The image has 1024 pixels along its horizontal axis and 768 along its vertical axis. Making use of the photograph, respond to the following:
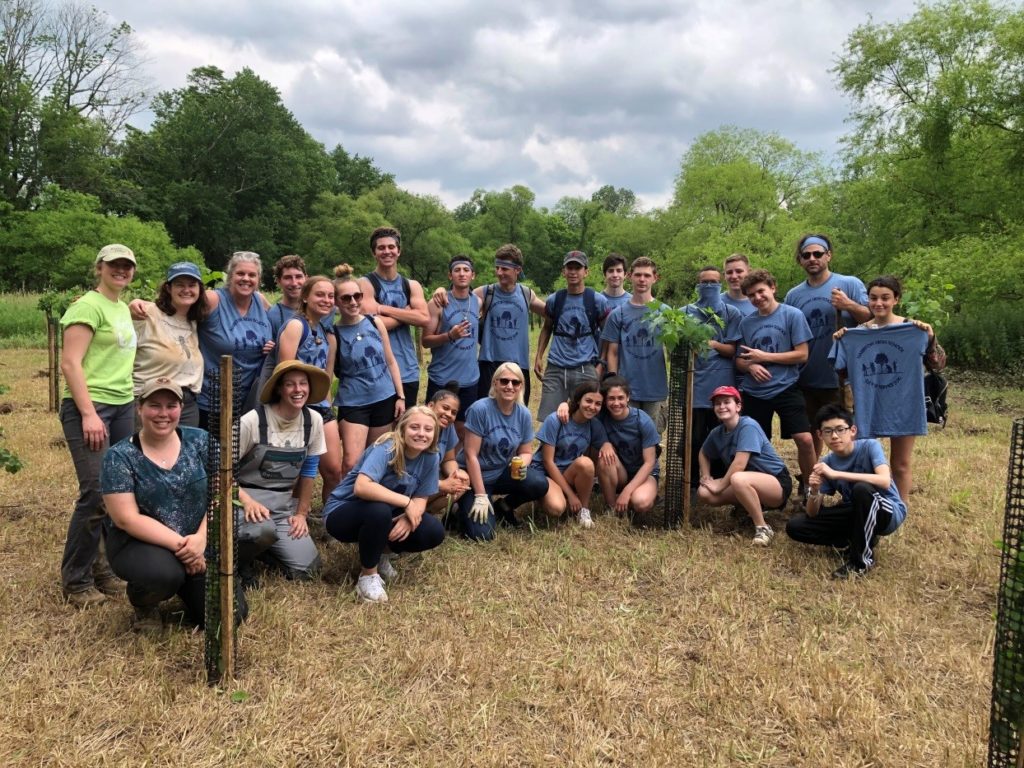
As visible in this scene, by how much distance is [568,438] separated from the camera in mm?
6121

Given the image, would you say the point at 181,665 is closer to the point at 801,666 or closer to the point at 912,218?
the point at 801,666

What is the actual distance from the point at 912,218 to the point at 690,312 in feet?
60.3

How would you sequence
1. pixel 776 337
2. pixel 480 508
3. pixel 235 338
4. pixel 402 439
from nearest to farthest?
pixel 402 439
pixel 235 338
pixel 480 508
pixel 776 337

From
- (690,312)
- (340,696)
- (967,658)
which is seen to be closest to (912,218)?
(690,312)

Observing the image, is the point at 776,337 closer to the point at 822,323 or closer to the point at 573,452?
the point at 822,323

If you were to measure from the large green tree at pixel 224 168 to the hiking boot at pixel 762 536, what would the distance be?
149 ft

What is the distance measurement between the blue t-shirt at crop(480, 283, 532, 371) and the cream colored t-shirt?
274 centimetres

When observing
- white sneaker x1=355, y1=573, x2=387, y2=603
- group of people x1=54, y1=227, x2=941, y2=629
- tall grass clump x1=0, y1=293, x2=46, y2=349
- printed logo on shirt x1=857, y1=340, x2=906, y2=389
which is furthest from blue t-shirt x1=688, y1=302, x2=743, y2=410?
tall grass clump x1=0, y1=293, x2=46, y2=349

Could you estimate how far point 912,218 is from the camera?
20.6 metres

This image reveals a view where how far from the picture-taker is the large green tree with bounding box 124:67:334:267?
4531cm

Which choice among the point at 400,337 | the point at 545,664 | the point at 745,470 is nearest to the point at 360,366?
the point at 400,337

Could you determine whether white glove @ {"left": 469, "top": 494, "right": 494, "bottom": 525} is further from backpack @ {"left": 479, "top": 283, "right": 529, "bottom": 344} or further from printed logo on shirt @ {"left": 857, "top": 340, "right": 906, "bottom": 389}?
printed logo on shirt @ {"left": 857, "top": 340, "right": 906, "bottom": 389}

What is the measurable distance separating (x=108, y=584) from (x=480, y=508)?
8.59ft

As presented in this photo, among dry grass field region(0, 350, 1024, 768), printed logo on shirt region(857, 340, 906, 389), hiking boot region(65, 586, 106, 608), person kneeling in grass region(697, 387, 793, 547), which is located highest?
printed logo on shirt region(857, 340, 906, 389)
